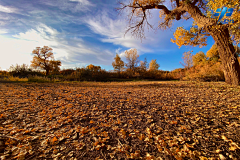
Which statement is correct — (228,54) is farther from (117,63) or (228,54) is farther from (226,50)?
(117,63)

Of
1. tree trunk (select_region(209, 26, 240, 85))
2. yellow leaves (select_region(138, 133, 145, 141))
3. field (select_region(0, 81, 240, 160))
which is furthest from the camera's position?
tree trunk (select_region(209, 26, 240, 85))

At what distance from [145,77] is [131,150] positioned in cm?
1468

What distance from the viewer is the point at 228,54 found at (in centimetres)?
476

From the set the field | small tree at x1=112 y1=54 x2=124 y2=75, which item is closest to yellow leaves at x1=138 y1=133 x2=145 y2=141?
the field

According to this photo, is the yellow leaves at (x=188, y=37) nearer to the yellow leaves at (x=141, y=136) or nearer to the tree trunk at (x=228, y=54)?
the tree trunk at (x=228, y=54)

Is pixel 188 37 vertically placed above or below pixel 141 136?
above

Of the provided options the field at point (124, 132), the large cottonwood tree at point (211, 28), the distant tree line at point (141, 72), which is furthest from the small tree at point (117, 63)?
the field at point (124, 132)

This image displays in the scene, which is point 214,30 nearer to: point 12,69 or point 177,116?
point 177,116

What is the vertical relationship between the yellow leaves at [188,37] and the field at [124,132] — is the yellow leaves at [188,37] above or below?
above

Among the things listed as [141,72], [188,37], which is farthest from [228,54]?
[141,72]

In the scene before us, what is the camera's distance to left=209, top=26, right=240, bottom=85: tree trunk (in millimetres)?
4684

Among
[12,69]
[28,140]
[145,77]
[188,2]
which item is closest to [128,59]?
[145,77]

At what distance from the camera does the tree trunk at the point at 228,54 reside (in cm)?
468

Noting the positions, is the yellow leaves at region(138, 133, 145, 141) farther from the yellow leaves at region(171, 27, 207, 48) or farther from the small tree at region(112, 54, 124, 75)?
the small tree at region(112, 54, 124, 75)
